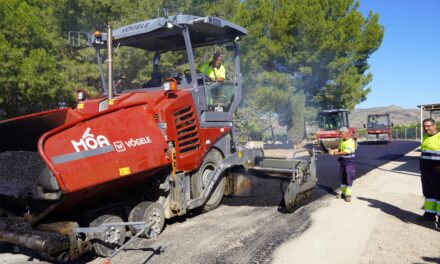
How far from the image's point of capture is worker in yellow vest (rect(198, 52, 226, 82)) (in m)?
5.90

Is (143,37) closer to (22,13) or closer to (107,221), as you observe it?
(107,221)

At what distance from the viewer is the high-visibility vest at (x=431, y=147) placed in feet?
16.4

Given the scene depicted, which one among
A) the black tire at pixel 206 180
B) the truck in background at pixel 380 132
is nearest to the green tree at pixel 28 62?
the black tire at pixel 206 180

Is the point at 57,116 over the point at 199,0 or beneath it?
beneath

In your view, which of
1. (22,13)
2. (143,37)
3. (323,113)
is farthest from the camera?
(323,113)

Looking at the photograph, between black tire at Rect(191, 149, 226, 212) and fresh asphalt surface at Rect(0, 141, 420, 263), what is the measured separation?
151 mm

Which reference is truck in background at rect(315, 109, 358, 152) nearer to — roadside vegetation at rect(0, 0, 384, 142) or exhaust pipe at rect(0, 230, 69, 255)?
roadside vegetation at rect(0, 0, 384, 142)

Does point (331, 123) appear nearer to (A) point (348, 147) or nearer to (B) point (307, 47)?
(B) point (307, 47)

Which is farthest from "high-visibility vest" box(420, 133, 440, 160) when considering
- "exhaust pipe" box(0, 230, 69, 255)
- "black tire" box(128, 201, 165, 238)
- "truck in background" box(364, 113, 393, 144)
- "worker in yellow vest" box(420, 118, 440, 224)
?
"truck in background" box(364, 113, 393, 144)

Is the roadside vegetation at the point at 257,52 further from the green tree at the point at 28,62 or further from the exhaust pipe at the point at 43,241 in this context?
the exhaust pipe at the point at 43,241

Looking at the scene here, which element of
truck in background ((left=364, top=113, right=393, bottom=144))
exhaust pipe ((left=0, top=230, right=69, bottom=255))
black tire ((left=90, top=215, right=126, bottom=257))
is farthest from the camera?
truck in background ((left=364, top=113, right=393, bottom=144))

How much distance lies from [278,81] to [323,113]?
3.17 m

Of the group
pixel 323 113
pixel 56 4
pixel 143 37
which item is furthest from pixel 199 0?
pixel 143 37

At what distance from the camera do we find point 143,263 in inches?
154
